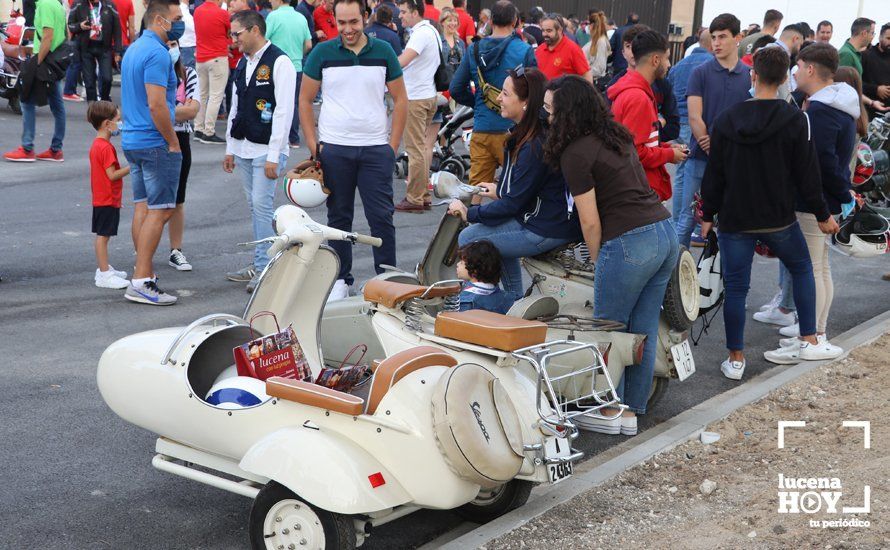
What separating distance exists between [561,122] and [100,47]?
11.7m

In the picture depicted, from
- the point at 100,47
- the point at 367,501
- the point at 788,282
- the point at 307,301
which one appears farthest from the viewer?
the point at 100,47

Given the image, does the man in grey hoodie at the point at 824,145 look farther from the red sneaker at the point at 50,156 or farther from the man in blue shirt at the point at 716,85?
the red sneaker at the point at 50,156

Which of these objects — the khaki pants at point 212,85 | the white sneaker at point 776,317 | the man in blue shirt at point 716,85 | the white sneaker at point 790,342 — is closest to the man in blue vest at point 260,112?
the man in blue shirt at point 716,85

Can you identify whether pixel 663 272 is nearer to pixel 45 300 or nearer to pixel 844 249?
pixel 844 249

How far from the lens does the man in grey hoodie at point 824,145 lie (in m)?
6.57

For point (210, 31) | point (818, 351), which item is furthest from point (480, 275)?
point (210, 31)

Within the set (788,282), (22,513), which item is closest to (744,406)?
(788,282)

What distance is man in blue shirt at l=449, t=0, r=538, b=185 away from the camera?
28.5 ft

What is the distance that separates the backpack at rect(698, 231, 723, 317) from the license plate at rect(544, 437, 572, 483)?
317 cm

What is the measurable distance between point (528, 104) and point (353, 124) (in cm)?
177

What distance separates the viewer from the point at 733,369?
648 cm

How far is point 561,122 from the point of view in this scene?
4.94 meters

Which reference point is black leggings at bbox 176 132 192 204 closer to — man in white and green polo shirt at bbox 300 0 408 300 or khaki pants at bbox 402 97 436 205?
man in white and green polo shirt at bbox 300 0 408 300

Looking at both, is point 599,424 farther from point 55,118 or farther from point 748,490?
point 55,118
